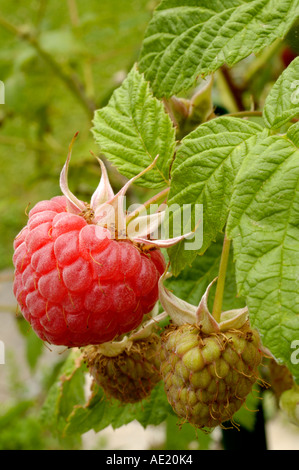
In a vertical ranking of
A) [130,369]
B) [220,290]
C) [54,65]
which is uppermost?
[54,65]

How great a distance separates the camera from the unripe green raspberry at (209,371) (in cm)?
48

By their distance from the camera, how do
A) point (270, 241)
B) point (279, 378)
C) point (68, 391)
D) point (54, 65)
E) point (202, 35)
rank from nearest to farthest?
point (270, 241)
point (202, 35)
point (279, 378)
point (68, 391)
point (54, 65)

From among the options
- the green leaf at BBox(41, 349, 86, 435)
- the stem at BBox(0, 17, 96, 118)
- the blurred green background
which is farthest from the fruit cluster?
the stem at BBox(0, 17, 96, 118)

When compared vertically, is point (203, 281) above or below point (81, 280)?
below

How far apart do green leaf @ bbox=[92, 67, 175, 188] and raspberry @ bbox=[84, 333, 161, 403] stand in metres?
0.18

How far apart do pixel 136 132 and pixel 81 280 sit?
0.66 feet

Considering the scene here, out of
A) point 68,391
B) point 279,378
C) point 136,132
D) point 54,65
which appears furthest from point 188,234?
point 54,65

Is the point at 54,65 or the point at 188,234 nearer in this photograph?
the point at 188,234

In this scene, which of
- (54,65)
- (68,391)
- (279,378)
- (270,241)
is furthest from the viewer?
(54,65)

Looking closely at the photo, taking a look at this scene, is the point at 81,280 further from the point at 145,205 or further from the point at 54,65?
the point at 54,65

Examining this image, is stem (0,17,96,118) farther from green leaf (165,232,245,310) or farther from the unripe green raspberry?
the unripe green raspberry

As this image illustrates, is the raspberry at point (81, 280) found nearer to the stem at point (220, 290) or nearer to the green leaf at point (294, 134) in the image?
the stem at point (220, 290)

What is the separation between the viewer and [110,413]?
0.77 meters

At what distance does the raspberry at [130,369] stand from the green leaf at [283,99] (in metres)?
0.27
